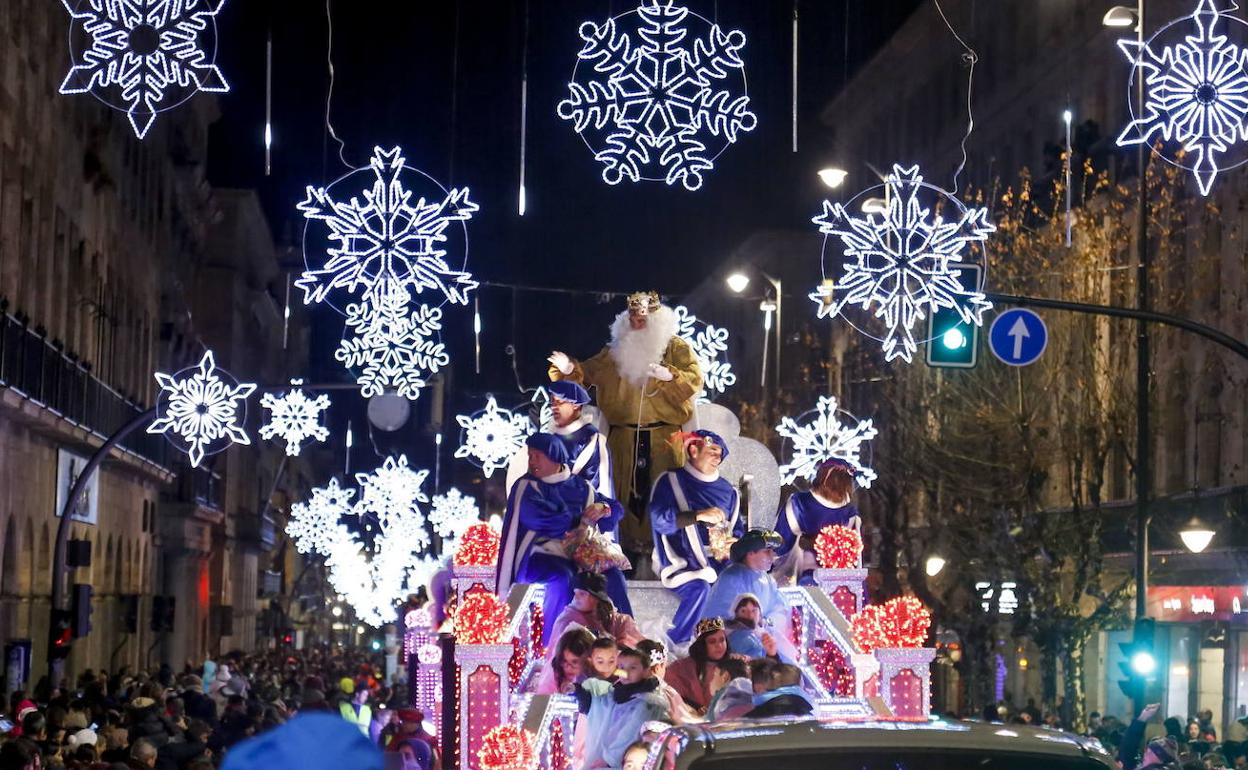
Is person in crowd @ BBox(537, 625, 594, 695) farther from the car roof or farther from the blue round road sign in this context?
the blue round road sign

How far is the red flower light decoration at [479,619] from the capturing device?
13422mm

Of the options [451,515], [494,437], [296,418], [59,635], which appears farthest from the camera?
[451,515]

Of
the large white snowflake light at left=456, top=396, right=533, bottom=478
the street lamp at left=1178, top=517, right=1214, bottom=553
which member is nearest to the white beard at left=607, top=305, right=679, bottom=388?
the street lamp at left=1178, top=517, right=1214, bottom=553

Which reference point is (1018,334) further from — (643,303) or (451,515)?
(451,515)

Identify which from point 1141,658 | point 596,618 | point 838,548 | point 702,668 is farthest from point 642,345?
point 1141,658

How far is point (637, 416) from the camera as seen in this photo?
17.9 meters

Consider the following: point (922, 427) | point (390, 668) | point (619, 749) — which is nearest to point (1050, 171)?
point (922, 427)

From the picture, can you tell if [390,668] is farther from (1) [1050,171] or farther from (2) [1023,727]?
(2) [1023,727]

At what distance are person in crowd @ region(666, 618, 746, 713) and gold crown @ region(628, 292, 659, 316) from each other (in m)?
4.10

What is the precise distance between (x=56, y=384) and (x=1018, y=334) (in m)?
15.4

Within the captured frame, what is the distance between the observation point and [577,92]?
51.9ft

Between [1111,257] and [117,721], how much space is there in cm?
2252

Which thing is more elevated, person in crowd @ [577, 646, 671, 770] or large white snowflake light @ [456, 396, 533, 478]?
large white snowflake light @ [456, 396, 533, 478]

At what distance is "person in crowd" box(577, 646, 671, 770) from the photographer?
1249 cm
